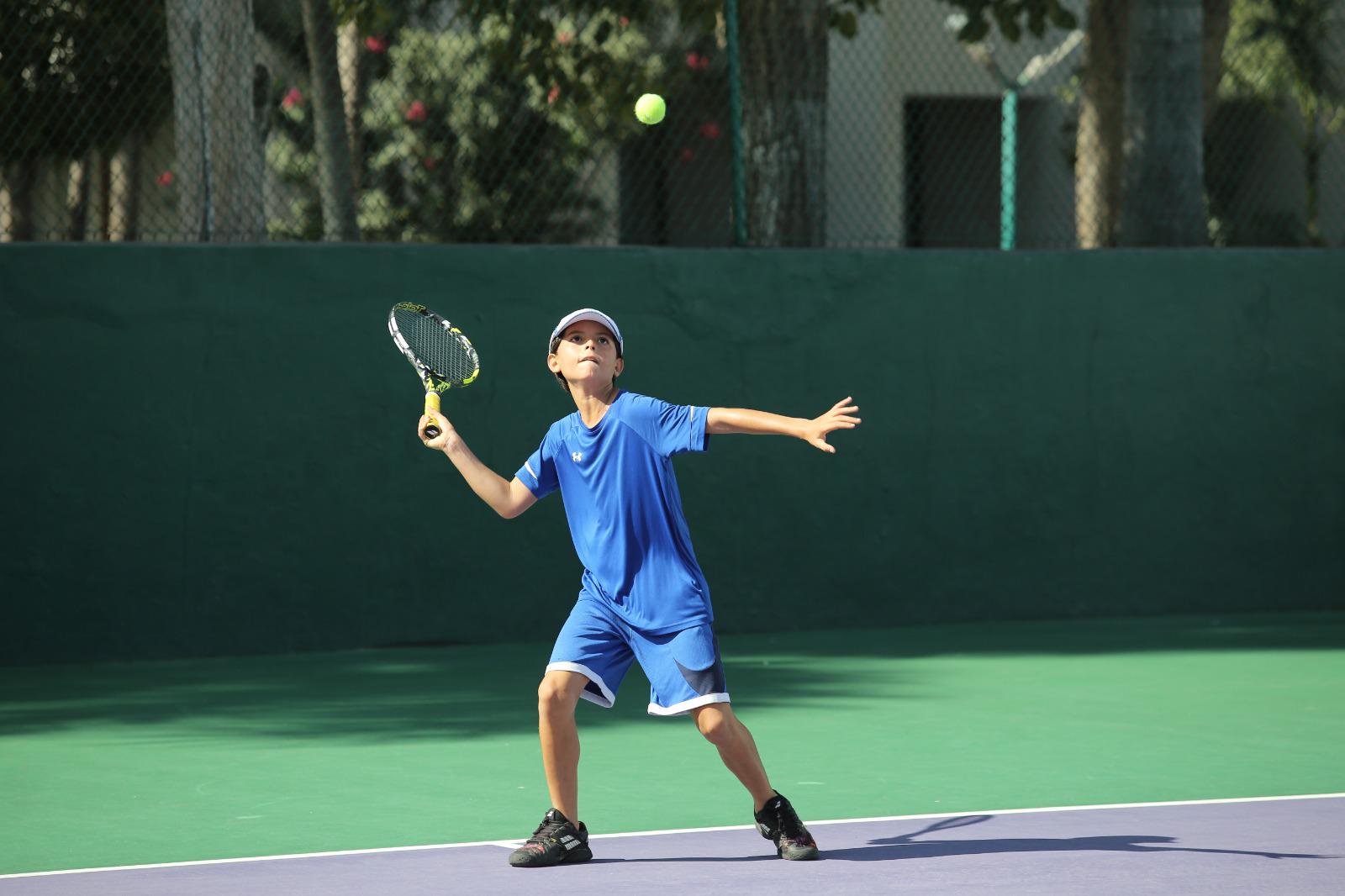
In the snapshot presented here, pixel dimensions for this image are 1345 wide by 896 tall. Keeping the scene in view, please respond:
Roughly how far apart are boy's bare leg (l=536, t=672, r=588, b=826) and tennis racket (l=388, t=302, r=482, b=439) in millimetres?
939

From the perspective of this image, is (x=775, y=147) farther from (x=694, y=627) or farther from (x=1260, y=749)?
(x=694, y=627)

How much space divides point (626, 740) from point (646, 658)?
202 centimetres

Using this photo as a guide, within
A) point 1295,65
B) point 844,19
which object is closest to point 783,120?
point 844,19

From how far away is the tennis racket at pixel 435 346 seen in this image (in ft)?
19.1

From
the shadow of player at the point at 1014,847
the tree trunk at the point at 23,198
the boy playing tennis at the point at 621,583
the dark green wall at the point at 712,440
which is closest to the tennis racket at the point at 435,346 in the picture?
the boy playing tennis at the point at 621,583

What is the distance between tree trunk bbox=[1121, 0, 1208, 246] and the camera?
447 inches

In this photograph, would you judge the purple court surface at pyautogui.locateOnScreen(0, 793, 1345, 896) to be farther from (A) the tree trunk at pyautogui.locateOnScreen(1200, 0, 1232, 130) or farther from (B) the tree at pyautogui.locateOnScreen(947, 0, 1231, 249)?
(A) the tree trunk at pyautogui.locateOnScreen(1200, 0, 1232, 130)

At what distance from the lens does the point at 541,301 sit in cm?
984

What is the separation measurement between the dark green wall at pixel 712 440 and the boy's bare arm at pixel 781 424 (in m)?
4.47

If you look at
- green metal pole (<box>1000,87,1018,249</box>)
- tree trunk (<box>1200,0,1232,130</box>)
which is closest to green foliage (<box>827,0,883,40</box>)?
green metal pole (<box>1000,87,1018,249</box>)

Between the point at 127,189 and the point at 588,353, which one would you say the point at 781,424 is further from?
the point at 127,189

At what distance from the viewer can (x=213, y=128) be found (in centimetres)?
959

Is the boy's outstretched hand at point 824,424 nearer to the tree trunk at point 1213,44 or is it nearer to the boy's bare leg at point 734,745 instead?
the boy's bare leg at point 734,745

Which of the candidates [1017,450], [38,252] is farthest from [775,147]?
[38,252]
